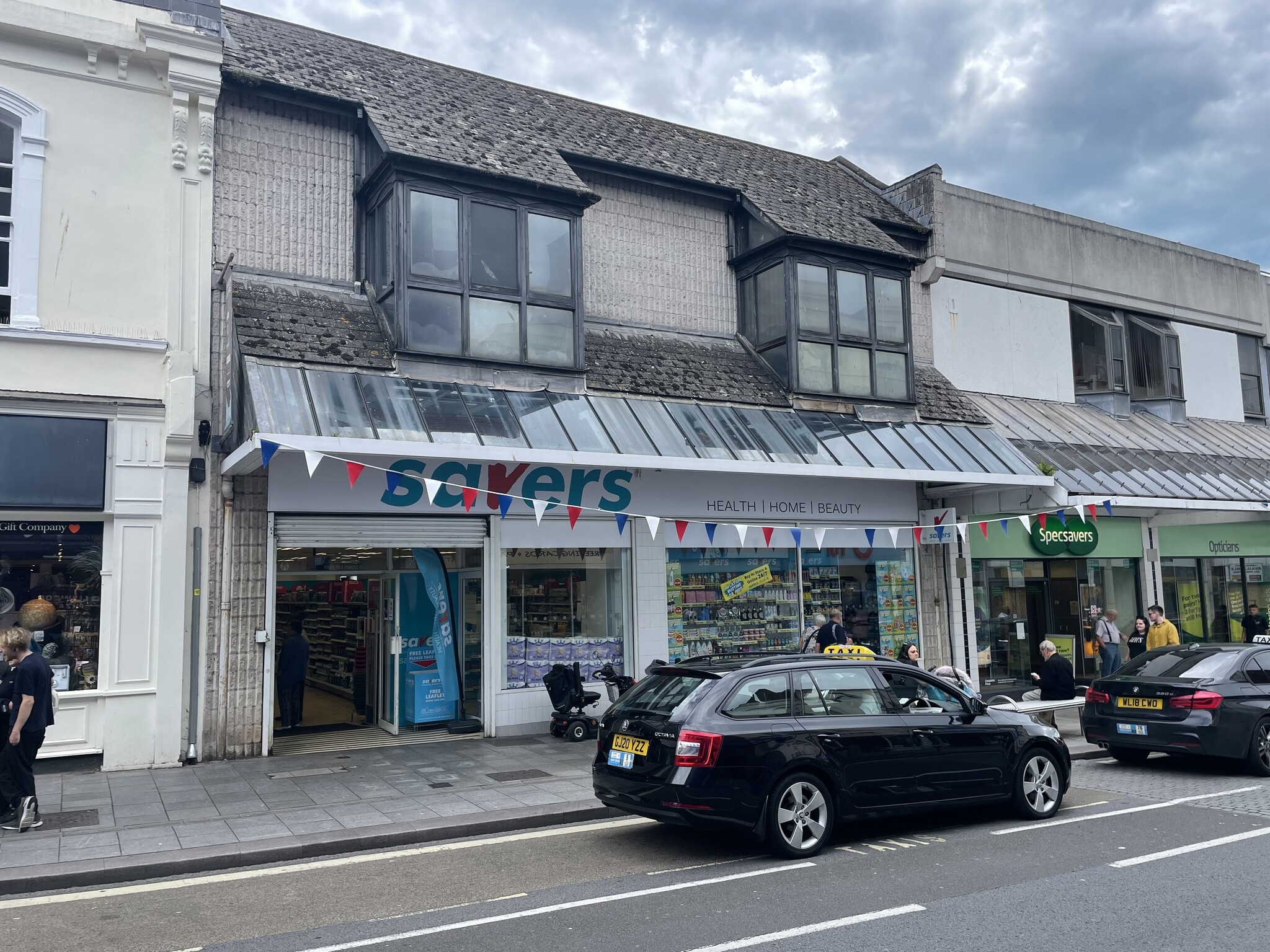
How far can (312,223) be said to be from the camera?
42.5 ft

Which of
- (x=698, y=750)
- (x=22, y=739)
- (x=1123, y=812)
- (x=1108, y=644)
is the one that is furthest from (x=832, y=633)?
(x=22, y=739)

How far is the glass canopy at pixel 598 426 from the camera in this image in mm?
11102

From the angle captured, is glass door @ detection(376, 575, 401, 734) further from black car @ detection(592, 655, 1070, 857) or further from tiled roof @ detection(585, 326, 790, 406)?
black car @ detection(592, 655, 1070, 857)

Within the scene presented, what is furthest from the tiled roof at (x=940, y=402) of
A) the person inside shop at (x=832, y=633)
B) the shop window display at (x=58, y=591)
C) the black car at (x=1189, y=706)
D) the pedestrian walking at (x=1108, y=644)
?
the shop window display at (x=58, y=591)

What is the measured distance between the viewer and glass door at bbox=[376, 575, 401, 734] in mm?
13469

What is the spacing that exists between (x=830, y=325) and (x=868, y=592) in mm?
4405

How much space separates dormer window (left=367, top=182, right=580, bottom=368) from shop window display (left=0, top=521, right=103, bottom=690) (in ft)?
14.1

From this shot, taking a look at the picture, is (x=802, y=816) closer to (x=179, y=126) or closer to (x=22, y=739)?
(x=22, y=739)

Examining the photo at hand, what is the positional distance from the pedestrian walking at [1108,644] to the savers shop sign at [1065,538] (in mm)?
1871

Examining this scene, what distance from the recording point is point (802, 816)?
292 inches

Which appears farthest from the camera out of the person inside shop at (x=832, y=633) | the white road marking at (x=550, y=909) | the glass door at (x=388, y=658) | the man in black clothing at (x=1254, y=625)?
the man in black clothing at (x=1254, y=625)

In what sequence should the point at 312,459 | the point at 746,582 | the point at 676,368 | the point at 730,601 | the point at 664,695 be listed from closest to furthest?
the point at 664,695 → the point at 312,459 → the point at 676,368 → the point at 730,601 → the point at 746,582

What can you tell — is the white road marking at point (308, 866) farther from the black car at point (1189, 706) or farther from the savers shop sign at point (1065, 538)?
the savers shop sign at point (1065, 538)

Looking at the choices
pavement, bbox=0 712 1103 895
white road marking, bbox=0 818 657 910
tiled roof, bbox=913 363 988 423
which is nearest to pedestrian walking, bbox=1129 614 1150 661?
tiled roof, bbox=913 363 988 423
